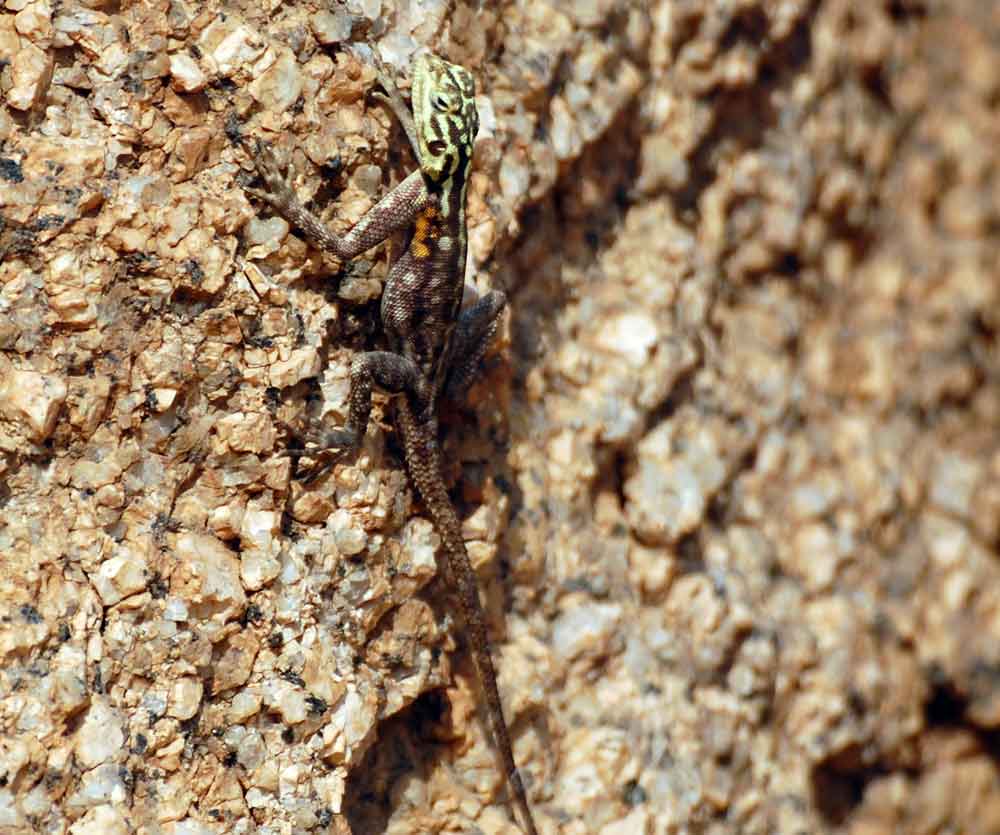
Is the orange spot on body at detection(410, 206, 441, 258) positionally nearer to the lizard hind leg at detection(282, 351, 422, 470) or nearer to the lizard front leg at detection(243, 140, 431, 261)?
the lizard front leg at detection(243, 140, 431, 261)

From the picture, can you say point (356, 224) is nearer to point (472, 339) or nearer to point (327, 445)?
point (472, 339)

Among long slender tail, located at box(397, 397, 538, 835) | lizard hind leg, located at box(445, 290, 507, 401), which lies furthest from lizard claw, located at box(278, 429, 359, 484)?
lizard hind leg, located at box(445, 290, 507, 401)

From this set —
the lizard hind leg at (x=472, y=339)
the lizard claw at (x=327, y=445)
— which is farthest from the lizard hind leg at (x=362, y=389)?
the lizard hind leg at (x=472, y=339)

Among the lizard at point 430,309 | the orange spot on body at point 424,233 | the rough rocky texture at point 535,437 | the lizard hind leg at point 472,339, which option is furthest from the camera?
the lizard hind leg at point 472,339

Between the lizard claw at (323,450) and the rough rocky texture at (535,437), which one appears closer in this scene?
the rough rocky texture at (535,437)

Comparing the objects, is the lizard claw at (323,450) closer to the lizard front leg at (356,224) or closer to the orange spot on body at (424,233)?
the lizard front leg at (356,224)

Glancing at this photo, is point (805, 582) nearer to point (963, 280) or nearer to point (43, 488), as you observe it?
point (963, 280)

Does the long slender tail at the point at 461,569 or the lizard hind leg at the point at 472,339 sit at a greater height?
the lizard hind leg at the point at 472,339
